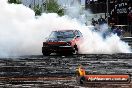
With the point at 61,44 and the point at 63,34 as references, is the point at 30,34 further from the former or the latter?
the point at 61,44

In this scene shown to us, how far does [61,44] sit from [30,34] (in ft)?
14.8

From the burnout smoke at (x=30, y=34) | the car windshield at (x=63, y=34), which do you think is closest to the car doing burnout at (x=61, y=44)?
the car windshield at (x=63, y=34)

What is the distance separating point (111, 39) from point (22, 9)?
5.30 meters

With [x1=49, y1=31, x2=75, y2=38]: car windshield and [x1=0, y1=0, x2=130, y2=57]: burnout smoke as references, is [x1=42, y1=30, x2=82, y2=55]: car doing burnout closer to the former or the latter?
[x1=49, y1=31, x2=75, y2=38]: car windshield

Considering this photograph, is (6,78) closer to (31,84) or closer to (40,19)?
(31,84)

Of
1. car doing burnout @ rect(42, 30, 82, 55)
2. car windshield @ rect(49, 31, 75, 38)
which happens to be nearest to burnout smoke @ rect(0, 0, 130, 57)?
car windshield @ rect(49, 31, 75, 38)

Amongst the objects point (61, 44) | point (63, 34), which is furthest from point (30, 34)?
point (61, 44)

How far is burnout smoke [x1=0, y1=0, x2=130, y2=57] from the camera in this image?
31.0m

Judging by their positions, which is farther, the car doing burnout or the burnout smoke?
the burnout smoke

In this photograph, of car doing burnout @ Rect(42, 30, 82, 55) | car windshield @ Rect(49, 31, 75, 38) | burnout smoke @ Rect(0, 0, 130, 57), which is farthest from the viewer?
burnout smoke @ Rect(0, 0, 130, 57)

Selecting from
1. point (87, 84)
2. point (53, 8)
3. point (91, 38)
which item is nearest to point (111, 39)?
point (91, 38)

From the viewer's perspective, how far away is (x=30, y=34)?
32125 millimetres

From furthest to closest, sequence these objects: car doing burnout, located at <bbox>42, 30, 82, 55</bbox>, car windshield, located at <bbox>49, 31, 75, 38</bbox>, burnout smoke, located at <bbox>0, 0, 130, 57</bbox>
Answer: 1. burnout smoke, located at <bbox>0, 0, 130, 57</bbox>
2. car windshield, located at <bbox>49, 31, 75, 38</bbox>
3. car doing burnout, located at <bbox>42, 30, 82, 55</bbox>

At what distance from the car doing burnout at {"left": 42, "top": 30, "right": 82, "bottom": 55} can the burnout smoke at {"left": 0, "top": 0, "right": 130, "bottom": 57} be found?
946mm
